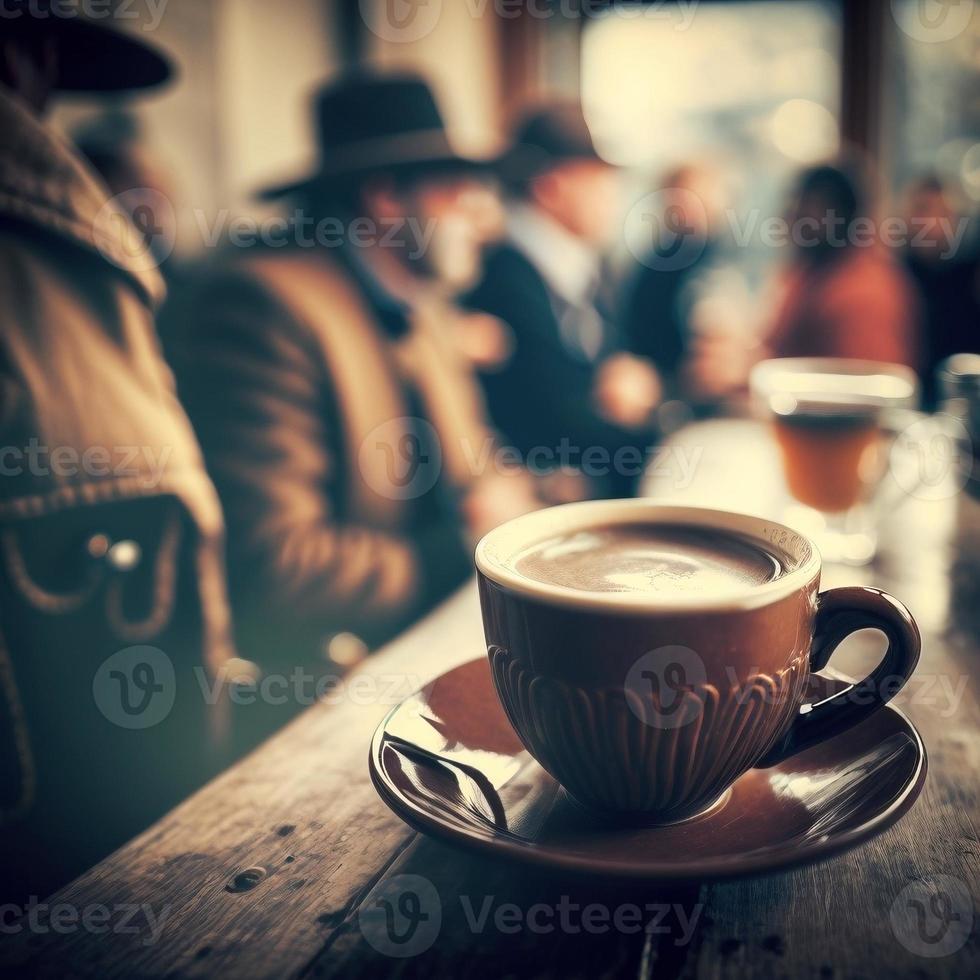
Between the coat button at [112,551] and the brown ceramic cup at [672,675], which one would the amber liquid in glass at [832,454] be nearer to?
the brown ceramic cup at [672,675]

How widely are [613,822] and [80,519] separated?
639 millimetres

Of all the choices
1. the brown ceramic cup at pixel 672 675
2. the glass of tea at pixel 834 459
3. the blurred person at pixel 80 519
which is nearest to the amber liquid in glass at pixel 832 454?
the glass of tea at pixel 834 459

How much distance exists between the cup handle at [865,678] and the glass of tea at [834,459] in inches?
18.4

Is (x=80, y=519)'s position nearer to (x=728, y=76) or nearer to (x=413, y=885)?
(x=413, y=885)

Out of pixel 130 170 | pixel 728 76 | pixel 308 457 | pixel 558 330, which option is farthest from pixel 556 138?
pixel 728 76

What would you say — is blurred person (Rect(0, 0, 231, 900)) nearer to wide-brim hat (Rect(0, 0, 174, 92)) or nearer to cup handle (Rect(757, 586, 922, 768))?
wide-brim hat (Rect(0, 0, 174, 92))

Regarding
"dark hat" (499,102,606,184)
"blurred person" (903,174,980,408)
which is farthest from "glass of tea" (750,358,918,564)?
"blurred person" (903,174,980,408)

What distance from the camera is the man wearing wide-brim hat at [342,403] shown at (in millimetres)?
1417

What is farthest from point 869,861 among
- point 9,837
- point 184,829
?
point 9,837

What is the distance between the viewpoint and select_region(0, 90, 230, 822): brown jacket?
0.77 m

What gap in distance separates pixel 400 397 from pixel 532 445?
2.05 feet

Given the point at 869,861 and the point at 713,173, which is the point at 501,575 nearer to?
the point at 869,861

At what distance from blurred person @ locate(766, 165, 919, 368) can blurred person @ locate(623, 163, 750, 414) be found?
0.16 meters

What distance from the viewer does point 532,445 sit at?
2.23m
